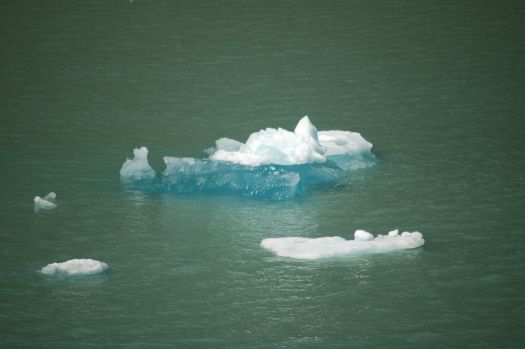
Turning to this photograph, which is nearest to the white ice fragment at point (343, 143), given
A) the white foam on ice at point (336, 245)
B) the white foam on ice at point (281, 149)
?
the white foam on ice at point (281, 149)

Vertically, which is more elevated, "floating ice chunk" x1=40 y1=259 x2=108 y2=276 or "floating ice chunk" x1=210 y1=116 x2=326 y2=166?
"floating ice chunk" x1=210 y1=116 x2=326 y2=166

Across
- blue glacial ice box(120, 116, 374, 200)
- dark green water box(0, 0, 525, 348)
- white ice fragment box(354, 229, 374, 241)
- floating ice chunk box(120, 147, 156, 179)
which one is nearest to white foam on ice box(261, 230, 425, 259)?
white ice fragment box(354, 229, 374, 241)

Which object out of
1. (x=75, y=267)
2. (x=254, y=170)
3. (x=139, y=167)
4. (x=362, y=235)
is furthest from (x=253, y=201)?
(x=75, y=267)

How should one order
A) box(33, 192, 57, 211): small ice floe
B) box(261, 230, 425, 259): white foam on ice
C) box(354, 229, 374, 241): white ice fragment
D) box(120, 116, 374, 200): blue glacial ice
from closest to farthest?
box(261, 230, 425, 259): white foam on ice
box(354, 229, 374, 241): white ice fragment
box(33, 192, 57, 211): small ice floe
box(120, 116, 374, 200): blue glacial ice

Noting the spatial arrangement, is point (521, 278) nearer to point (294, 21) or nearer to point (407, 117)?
point (407, 117)

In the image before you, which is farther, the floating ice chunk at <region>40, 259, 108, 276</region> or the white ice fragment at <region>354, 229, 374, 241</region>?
the white ice fragment at <region>354, 229, 374, 241</region>

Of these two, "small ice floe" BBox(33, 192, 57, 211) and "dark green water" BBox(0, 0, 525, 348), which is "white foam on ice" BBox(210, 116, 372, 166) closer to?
"dark green water" BBox(0, 0, 525, 348)

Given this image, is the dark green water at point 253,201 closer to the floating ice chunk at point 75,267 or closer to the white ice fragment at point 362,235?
the floating ice chunk at point 75,267
